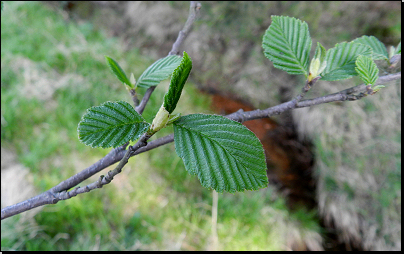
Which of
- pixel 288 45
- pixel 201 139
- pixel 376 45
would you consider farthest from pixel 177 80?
pixel 376 45

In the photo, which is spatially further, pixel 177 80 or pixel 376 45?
pixel 376 45

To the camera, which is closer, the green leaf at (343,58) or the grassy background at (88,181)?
the green leaf at (343,58)

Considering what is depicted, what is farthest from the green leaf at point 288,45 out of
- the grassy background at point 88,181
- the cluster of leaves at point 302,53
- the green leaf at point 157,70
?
the grassy background at point 88,181

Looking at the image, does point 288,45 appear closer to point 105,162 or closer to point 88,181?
point 105,162

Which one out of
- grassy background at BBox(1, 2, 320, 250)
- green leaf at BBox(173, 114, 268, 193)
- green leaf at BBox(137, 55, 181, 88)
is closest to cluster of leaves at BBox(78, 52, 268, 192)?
green leaf at BBox(173, 114, 268, 193)

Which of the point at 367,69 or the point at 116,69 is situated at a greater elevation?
the point at 116,69

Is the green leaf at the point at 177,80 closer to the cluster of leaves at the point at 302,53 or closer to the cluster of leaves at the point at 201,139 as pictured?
the cluster of leaves at the point at 201,139

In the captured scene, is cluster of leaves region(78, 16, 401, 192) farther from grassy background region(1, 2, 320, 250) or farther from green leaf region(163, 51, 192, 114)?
grassy background region(1, 2, 320, 250)

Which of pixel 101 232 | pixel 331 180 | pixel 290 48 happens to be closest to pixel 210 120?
pixel 290 48
